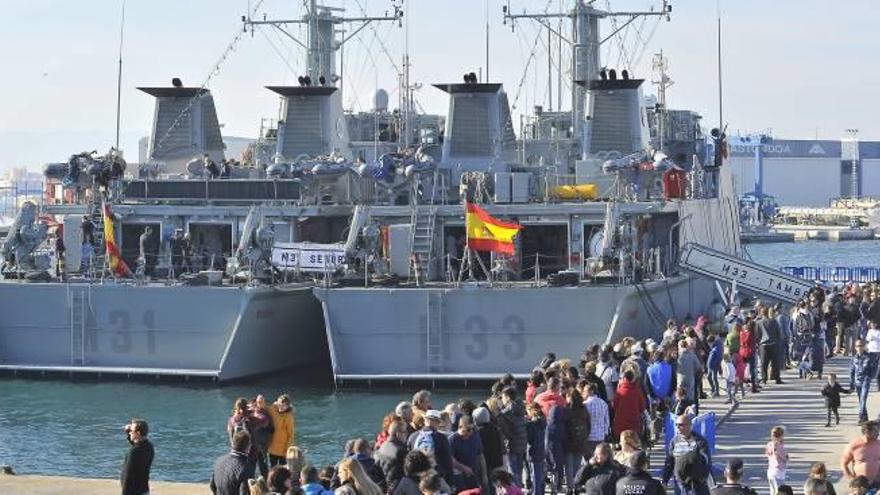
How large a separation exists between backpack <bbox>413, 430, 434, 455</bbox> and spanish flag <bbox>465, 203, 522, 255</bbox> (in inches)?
680

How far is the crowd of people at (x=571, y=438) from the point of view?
39.5 ft

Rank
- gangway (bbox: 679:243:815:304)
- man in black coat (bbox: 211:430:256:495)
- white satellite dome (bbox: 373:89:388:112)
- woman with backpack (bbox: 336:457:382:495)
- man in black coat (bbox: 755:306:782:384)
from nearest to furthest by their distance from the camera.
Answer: woman with backpack (bbox: 336:457:382:495) → man in black coat (bbox: 211:430:256:495) → man in black coat (bbox: 755:306:782:384) → gangway (bbox: 679:243:815:304) → white satellite dome (bbox: 373:89:388:112)

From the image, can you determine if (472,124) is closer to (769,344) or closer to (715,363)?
(769,344)

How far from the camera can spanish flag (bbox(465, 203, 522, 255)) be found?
1196 inches

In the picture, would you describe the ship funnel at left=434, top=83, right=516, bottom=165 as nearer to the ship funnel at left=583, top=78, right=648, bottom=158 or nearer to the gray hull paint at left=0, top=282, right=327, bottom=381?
the ship funnel at left=583, top=78, right=648, bottom=158

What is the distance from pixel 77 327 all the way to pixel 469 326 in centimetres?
803

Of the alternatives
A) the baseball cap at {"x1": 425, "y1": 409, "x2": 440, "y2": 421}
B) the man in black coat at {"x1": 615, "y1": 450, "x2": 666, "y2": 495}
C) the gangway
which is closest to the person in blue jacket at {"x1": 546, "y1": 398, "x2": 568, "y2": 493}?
the baseball cap at {"x1": 425, "y1": 409, "x2": 440, "y2": 421}

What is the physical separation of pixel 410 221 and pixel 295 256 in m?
3.06

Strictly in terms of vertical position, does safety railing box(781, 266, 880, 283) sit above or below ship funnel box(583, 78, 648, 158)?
below

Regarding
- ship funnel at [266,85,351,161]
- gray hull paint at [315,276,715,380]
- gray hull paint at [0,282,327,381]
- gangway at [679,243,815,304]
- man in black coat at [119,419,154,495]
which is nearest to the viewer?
man in black coat at [119,419,154,495]

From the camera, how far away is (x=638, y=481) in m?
11.7

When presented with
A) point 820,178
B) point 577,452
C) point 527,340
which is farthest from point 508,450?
point 820,178

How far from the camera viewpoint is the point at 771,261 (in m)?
98.2

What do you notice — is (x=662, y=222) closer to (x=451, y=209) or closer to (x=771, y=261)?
(x=451, y=209)
